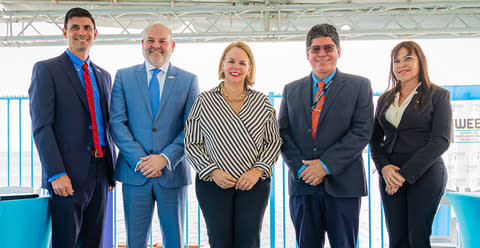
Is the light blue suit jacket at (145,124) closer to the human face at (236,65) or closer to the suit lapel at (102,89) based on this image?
the suit lapel at (102,89)

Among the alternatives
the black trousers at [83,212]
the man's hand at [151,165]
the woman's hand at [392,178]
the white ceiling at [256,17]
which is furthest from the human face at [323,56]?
the white ceiling at [256,17]

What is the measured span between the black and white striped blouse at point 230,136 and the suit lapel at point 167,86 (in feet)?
0.88

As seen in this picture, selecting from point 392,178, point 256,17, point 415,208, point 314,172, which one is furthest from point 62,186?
point 256,17

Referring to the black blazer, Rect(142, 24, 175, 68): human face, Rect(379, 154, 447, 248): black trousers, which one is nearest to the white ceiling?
Rect(142, 24, 175, 68): human face

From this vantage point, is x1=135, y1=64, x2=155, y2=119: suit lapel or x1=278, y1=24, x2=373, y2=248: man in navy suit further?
x1=135, y1=64, x2=155, y2=119: suit lapel

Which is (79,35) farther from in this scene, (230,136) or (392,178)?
(392,178)

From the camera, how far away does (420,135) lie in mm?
2494

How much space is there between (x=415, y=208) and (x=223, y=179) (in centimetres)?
120

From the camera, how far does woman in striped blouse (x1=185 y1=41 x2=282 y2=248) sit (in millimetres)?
2217

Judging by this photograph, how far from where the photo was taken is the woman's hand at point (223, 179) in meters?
2.20

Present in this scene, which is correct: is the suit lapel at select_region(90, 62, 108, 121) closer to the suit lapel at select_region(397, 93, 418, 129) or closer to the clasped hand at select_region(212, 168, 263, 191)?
the clasped hand at select_region(212, 168, 263, 191)

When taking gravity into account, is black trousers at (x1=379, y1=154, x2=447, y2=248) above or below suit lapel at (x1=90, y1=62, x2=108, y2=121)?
below

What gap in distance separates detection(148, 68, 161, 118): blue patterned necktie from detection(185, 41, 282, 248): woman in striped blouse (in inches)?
13.1

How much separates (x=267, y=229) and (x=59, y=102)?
15.5 ft
